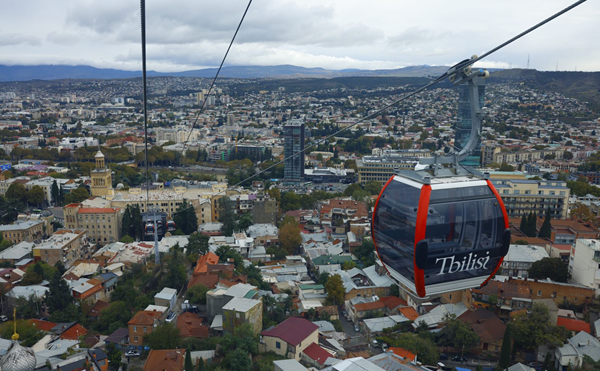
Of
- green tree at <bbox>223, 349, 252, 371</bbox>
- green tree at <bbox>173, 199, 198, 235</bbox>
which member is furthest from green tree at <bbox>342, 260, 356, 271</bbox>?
green tree at <bbox>173, 199, 198, 235</bbox>

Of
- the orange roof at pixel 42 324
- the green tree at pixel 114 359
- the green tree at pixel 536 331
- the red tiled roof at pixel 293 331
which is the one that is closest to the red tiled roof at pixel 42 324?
the orange roof at pixel 42 324

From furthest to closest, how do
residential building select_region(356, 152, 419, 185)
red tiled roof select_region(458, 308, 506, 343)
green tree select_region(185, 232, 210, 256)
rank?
residential building select_region(356, 152, 419, 185) → green tree select_region(185, 232, 210, 256) → red tiled roof select_region(458, 308, 506, 343)

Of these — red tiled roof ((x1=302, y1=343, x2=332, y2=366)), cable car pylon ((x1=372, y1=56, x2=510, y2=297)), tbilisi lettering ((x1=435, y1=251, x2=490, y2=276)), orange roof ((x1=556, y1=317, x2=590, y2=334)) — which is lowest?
red tiled roof ((x1=302, y1=343, x2=332, y2=366))

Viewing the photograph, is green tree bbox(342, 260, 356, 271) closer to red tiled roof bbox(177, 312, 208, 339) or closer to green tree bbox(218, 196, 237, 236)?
green tree bbox(218, 196, 237, 236)

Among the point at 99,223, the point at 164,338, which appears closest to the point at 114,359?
the point at 164,338

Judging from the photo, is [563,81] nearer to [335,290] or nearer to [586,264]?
[586,264]

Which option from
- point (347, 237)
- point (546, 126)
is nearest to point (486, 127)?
point (546, 126)
